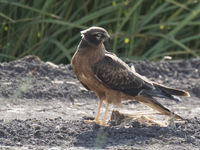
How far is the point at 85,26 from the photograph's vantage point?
869 centimetres

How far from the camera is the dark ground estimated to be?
450 cm

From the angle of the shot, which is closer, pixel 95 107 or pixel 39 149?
pixel 39 149

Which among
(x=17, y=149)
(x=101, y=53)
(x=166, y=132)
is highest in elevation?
(x=101, y=53)

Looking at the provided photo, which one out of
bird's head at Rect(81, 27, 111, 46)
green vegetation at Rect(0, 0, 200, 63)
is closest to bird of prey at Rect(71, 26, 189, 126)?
bird's head at Rect(81, 27, 111, 46)

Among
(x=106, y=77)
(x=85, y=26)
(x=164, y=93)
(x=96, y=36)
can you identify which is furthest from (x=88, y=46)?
(x=85, y=26)

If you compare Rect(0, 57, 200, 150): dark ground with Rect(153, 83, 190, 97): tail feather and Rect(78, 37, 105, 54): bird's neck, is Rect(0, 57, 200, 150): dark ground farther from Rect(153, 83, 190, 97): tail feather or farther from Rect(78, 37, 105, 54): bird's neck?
Rect(78, 37, 105, 54): bird's neck

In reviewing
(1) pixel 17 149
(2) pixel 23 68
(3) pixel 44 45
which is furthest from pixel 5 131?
(3) pixel 44 45

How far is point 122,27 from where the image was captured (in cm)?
900

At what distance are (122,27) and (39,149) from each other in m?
5.06

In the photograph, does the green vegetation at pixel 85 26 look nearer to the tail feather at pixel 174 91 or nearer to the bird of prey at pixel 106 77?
the bird of prey at pixel 106 77

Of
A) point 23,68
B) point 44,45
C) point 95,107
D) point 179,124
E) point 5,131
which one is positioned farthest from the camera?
point 44,45

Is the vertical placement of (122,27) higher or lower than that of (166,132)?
higher

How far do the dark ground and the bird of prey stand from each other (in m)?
0.30

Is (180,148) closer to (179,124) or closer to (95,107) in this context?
(179,124)
